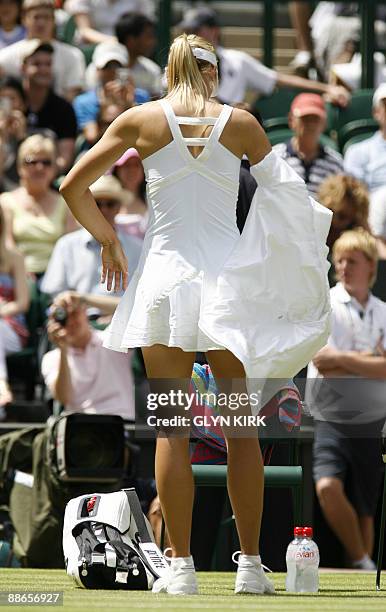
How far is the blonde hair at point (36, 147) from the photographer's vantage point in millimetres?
9469

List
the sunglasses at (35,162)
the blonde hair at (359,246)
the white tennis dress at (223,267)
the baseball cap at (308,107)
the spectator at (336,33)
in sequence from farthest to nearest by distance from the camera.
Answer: the spectator at (336,33) < the baseball cap at (308,107) < the sunglasses at (35,162) < the blonde hair at (359,246) < the white tennis dress at (223,267)

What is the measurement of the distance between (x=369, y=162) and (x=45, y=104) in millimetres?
2407

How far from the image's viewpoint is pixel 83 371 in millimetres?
7922

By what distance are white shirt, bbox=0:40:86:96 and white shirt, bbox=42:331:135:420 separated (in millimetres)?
3596

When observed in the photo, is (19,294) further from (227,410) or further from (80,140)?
(227,410)

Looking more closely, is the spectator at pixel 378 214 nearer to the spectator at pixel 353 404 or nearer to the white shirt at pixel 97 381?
the spectator at pixel 353 404

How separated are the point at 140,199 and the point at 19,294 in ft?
4.15

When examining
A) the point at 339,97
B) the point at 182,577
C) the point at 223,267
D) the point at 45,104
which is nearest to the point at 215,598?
the point at 182,577

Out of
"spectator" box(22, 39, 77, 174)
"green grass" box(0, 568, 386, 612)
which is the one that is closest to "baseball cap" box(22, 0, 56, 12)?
"spectator" box(22, 39, 77, 174)

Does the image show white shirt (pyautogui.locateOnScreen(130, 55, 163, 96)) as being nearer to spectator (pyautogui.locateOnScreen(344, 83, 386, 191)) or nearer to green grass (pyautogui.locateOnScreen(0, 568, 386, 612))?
spectator (pyautogui.locateOnScreen(344, 83, 386, 191))

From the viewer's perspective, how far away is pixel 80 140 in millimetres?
10383

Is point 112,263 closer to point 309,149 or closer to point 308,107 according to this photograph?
point 309,149

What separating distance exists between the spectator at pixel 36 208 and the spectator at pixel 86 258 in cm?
50

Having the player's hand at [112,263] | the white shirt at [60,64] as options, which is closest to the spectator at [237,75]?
the white shirt at [60,64]
